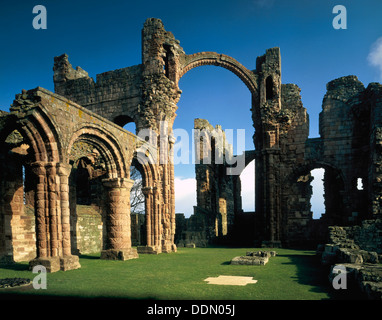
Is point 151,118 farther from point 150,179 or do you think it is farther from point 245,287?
point 245,287

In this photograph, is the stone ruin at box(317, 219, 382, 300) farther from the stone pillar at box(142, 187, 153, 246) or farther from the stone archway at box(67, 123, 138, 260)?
the stone pillar at box(142, 187, 153, 246)

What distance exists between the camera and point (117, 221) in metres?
11.7

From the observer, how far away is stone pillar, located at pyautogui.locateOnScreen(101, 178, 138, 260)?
1161 cm

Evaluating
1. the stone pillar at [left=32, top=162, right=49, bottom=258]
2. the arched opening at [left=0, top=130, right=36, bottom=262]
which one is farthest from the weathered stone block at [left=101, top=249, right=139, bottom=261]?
the stone pillar at [left=32, top=162, right=49, bottom=258]

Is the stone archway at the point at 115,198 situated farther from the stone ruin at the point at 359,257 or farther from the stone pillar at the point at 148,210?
the stone ruin at the point at 359,257

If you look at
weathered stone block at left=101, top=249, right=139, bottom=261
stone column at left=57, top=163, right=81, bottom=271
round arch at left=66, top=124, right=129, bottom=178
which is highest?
round arch at left=66, top=124, right=129, bottom=178

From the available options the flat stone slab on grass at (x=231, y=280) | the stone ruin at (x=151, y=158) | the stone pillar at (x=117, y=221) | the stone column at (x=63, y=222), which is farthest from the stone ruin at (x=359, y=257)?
the stone pillar at (x=117, y=221)

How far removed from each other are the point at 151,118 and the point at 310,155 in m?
9.36

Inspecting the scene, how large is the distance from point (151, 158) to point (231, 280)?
845 centimetres

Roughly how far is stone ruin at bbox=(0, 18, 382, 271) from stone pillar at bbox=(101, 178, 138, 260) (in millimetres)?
36

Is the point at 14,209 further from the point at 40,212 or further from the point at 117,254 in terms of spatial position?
the point at 117,254

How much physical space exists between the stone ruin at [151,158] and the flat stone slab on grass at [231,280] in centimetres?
397

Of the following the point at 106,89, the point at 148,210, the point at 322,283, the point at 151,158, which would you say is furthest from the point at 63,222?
the point at 106,89

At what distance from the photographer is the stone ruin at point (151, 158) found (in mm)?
8852
